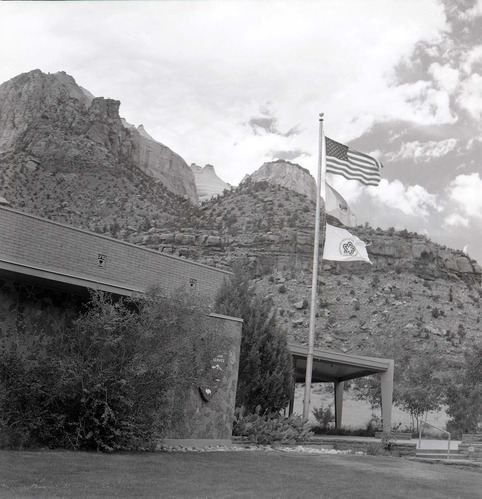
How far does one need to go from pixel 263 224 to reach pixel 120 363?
5416 centimetres

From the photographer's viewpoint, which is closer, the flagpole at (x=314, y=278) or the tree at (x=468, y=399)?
the flagpole at (x=314, y=278)

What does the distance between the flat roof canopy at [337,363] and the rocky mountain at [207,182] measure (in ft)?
272

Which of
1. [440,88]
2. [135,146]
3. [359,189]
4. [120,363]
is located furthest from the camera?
[135,146]

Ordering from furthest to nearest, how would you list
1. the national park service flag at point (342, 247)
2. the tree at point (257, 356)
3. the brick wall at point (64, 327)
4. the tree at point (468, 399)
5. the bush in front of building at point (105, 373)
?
the tree at point (468, 399) < the tree at point (257, 356) < the national park service flag at point (342, 247) < the brick wall at point (64, 327) < the bush in front of building at point (105, 373)

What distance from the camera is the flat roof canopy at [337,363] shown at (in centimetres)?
2508

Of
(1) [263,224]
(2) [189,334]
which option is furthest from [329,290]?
(2) [189,334]

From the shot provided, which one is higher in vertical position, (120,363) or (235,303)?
(235,303)

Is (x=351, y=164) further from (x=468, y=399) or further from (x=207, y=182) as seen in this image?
(x=207, y=182)

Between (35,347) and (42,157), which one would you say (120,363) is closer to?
(35,347)

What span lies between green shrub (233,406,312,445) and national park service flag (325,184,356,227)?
642 cm

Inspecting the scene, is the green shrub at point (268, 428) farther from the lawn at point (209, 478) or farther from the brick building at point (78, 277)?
the lawn at point (209, 478)

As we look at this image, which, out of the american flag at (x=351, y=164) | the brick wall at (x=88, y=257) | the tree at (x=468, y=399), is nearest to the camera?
the brick wall at (x=88, y=257)

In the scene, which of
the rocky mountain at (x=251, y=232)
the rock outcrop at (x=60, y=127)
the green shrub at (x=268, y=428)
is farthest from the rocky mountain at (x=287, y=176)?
the green shrub at (x=268, y=428)

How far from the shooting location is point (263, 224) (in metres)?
68.1
